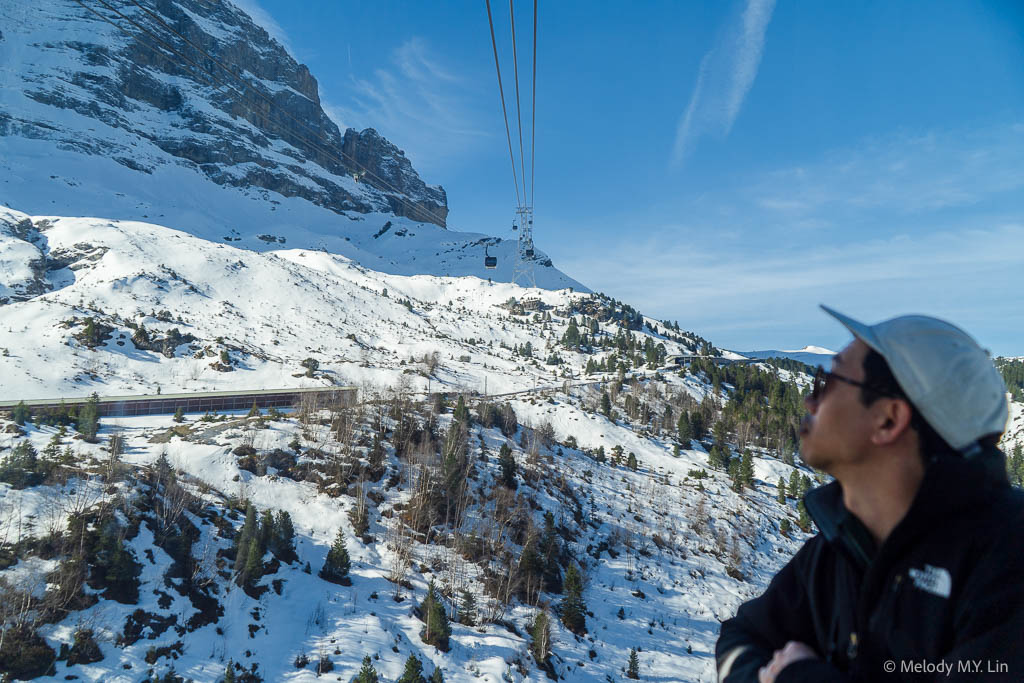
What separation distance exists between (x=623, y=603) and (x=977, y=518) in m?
28.3

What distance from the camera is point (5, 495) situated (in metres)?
16.4

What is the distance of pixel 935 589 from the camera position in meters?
1.16

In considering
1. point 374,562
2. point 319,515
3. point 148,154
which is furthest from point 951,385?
point 148,154

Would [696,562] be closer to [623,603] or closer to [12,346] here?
[623,603]

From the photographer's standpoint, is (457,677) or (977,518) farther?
(457,677)

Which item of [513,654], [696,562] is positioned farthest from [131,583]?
[696,562]

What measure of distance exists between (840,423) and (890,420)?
0.39 ft

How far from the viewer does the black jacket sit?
1.05 metres

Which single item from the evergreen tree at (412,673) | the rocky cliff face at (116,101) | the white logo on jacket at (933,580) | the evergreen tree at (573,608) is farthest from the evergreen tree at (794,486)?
the rocky cliff face at (116,101)

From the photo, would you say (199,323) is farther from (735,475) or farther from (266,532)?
(735,475)

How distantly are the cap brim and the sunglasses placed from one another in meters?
0.12

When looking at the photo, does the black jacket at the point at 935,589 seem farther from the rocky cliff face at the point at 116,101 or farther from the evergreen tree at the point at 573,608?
the rocky cliff face at the point at 116,101

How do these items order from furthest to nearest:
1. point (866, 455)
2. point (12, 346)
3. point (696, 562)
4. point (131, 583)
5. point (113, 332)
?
point (113, 332), point (12, 346), point (696, 562), point (131, 583), point (866, 455)

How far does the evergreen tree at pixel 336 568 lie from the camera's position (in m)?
20.2
